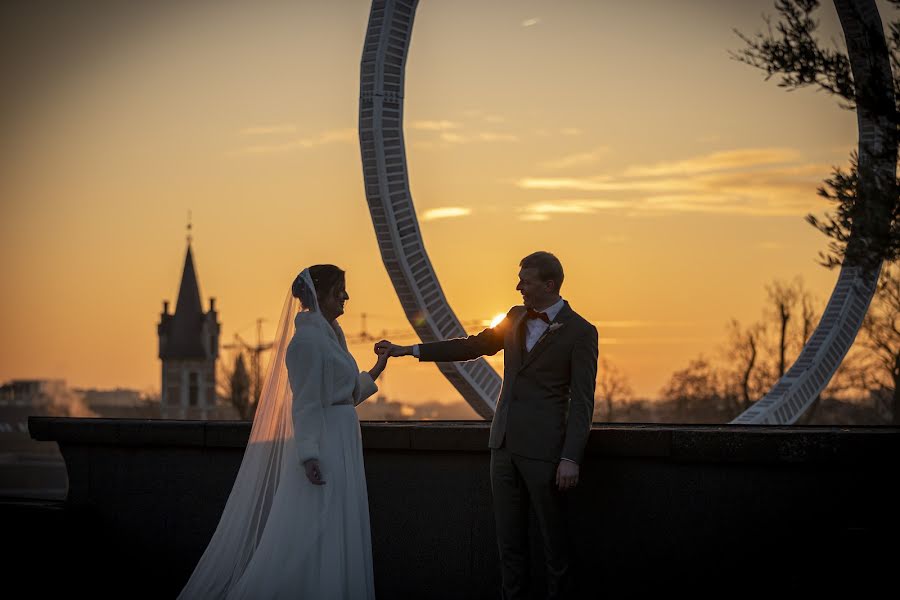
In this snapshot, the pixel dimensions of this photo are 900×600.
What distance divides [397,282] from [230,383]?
327 feet

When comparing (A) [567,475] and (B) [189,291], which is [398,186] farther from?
(B) [189,291]

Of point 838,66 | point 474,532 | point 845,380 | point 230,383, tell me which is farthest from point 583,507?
point 230,383

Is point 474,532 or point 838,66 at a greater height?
point 838,66

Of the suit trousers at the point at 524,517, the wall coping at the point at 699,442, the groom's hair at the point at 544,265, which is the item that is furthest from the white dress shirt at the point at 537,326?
the wall coping at the point at 699,442

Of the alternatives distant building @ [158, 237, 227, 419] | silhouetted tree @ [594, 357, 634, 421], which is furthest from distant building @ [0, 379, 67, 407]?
silhouetted tree @ [594, 357, 634, 421]

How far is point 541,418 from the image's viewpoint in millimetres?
6902

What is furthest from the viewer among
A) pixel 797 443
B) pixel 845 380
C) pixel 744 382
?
pixel 744 382

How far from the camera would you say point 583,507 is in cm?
778

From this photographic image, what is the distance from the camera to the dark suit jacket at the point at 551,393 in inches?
269

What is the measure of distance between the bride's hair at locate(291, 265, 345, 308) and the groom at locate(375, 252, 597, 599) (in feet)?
3.03

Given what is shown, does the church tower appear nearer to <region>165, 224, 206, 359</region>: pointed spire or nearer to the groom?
<region>165, 224, 206, 359</region>: pointed spire

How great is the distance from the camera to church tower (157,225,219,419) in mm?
119812

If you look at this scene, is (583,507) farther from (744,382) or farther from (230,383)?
(230,383)

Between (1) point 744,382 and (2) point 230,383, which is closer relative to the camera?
(1) point 744,382
